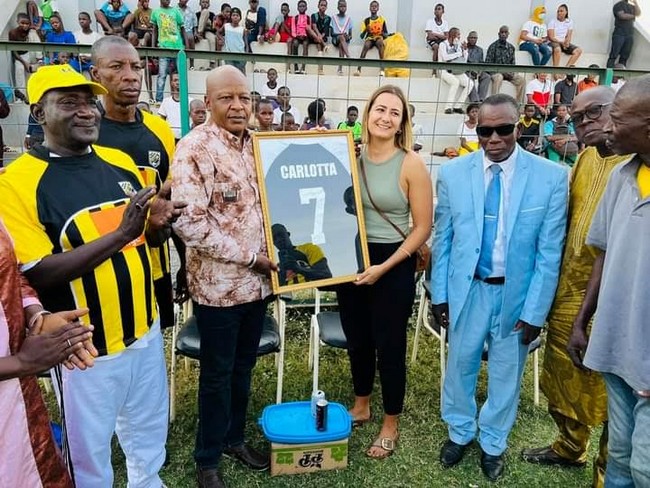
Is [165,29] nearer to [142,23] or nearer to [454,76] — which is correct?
[142,23]

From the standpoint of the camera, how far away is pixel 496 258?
11.0 feet

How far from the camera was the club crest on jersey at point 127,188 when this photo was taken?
2619mm

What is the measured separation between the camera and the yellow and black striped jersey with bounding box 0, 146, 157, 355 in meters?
2.29

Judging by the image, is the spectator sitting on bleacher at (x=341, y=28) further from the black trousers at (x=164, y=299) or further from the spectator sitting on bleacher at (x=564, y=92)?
the black trousers at (x=164, y=299)

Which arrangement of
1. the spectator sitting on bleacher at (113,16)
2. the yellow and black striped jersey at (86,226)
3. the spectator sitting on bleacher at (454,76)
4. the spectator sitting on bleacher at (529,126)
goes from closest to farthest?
the yellow and black striped jersey at (86,226), the spectator sitting on bleacher at (529,126), the spectator sitting on bleacher at (454,76), the spectator sitting on bleacher at (113,16)

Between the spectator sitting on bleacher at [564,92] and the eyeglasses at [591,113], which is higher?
the eyeglasses at [591,113]

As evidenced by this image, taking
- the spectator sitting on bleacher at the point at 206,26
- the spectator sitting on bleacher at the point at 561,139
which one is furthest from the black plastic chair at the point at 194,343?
the spectator sitting on bleacher at the point at 206,26

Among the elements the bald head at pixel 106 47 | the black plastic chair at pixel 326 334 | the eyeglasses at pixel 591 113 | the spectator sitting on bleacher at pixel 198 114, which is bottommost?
the black plastic chair at pixel 326 334

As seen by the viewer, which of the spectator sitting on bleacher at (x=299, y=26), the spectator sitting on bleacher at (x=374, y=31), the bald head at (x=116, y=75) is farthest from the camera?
the spectator sitting on bleacher at (x=374, y=31)

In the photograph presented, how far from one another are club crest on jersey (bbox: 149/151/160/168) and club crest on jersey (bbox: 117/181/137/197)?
2.49 feet

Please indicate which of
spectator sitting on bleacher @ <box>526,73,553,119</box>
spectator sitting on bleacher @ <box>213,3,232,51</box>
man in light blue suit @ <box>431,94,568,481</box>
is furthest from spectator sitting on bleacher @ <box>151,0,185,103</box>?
man in light blue suit @ <box>431,94,568,481</box>

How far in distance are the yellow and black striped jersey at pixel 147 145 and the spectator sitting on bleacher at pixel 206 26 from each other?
11.7 meters

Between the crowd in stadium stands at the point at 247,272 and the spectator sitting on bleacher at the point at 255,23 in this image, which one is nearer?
the crowd in stadium stands at the point at 247,272

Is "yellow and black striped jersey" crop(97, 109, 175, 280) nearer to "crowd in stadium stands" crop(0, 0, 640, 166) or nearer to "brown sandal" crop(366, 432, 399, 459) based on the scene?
"brown sandal" crop(366, 432, 399, 459)
